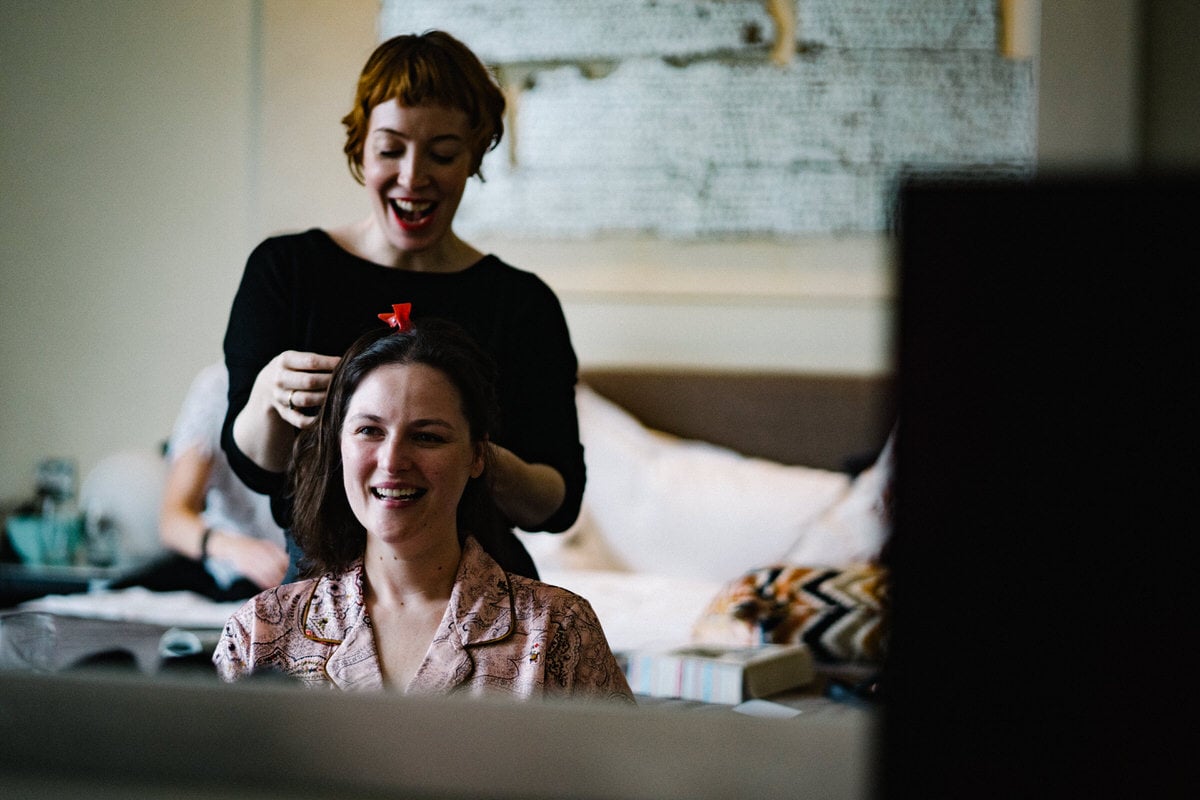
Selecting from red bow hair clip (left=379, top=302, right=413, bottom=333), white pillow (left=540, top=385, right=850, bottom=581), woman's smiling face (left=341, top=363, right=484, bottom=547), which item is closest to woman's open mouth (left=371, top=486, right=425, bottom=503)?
woman's smiling face (left=341, top=363, right=484, bottom=547)

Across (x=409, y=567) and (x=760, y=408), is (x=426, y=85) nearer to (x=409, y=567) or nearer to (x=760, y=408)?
(x=409, y=567)

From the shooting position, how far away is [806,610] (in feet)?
5.07

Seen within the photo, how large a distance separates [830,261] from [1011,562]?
3.66 ft

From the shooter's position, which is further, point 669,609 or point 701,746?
point 669,609

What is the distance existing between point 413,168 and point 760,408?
821mm

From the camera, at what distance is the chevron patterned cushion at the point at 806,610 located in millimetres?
1438

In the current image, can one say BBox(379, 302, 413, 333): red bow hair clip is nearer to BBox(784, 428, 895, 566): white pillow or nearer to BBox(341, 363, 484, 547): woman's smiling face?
BBox(341, 363, 484, 547): woman's smiling face

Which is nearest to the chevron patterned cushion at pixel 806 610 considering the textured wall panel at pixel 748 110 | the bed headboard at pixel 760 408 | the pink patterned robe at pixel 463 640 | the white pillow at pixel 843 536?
the white pillow at pixel 843 536

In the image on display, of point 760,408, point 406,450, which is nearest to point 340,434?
point 406,450

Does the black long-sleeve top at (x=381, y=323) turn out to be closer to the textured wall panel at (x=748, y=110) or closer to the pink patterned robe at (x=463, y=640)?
the pink patterned robe at (x=463, y=640)

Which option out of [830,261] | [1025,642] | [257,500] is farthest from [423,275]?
[830,261]

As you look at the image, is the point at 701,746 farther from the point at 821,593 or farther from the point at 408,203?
the point at 821,593

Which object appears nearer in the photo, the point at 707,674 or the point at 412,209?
the point at 412,209

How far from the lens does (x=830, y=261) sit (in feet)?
4.68
